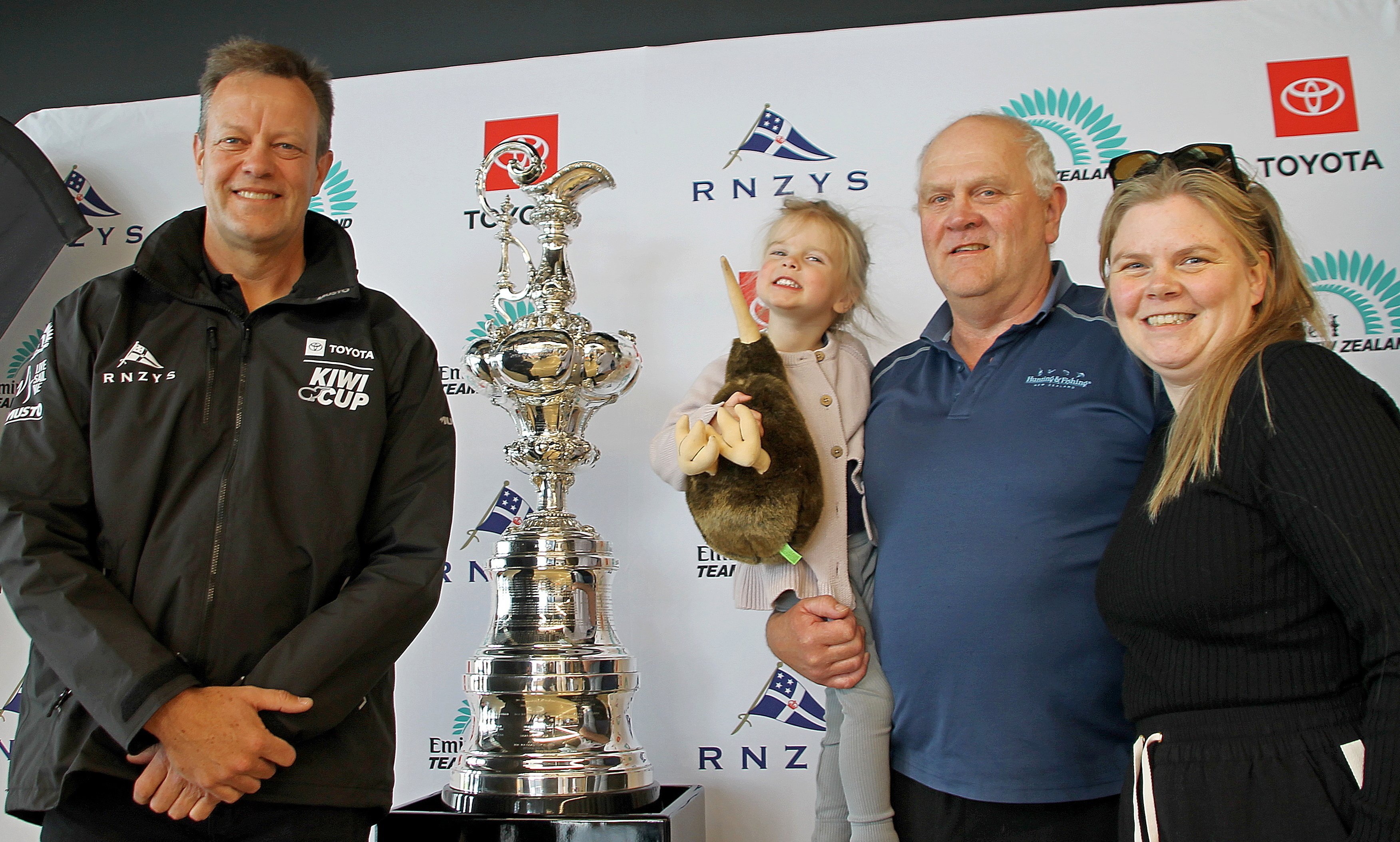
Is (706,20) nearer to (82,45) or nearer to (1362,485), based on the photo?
(82,45)

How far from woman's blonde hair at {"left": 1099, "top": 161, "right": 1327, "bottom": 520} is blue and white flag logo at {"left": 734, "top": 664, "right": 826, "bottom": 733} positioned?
114 cm

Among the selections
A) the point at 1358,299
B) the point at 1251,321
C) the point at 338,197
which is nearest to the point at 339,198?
the point at 338,197

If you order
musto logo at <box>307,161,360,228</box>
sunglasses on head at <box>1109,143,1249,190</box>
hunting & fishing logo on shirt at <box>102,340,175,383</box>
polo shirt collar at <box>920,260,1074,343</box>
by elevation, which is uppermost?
musto logo at <box>307,161,360,228</box>

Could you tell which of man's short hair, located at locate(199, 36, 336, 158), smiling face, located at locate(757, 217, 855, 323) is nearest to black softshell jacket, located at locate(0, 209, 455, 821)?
man's short hair, located at locate(199, 36, 336, 158)

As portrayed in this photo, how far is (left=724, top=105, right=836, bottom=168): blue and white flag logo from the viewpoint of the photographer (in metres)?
2.37

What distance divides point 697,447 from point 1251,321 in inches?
29.6

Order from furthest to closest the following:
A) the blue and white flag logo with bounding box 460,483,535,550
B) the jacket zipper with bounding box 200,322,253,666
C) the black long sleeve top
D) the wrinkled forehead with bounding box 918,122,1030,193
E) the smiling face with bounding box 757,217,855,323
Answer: the blue and white flag logo with bounding box 460,483,535,550, the smiling face with bounding box 757,217,855,323, the wrinkled forehead with bounding box 918,122,1030,193, the jacket zipper with bounding box 200,322,253,666, the black long sleeve top

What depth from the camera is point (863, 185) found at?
7.68 feet

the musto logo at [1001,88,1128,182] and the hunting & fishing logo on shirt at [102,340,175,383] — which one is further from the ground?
the musto logo at [1001,88,1128,182]

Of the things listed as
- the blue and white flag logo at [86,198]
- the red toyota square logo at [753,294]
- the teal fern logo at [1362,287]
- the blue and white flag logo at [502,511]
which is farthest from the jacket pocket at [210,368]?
the teal fern logo at [1362,287]

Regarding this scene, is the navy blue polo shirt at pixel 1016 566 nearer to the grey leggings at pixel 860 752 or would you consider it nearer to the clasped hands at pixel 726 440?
the grey leggings at pixel 860 752

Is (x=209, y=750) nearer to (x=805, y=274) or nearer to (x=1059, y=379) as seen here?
(x=805, y=274)

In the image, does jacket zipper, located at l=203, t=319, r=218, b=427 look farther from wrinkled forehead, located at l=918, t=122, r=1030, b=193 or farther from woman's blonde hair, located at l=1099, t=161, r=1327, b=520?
woman's blonde hair, located at l=1099, t=161, r=1327, b=520

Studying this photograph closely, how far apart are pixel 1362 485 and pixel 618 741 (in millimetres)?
1100
